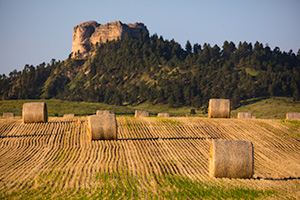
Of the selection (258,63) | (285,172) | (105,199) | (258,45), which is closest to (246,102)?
(258,63)

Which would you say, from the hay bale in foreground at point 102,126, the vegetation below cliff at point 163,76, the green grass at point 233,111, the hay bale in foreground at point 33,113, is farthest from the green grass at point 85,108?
the hay bale in foreground at point 102,126

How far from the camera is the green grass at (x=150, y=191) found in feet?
43.2

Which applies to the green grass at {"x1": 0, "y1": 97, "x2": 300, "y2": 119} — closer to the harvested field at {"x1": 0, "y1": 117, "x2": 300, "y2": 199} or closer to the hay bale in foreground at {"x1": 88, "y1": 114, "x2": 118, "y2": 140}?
the harvested field at {"x1": 0, "y1": 117, "x2": 300, "y2": 199}

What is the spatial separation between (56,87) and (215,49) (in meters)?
66.1

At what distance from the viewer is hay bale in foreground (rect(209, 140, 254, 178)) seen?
16156 mm

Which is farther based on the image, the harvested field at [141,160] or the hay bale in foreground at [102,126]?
the hay bale in foreground at [102,126]

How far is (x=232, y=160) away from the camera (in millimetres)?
16156

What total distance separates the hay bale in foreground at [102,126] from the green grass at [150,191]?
7.72 meters

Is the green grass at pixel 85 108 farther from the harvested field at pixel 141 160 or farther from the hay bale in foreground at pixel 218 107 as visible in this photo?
the harvested field at pixel 141 160

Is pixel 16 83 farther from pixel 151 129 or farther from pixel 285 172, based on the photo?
pixel 285 172

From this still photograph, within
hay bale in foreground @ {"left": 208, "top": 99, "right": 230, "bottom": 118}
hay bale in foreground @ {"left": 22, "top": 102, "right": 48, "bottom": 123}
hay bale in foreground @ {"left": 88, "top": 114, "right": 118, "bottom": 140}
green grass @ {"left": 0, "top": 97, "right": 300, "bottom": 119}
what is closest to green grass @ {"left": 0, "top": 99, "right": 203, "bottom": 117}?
green grass @ {"left": 0, "top": 97, "right": 300, "bottom": 119}

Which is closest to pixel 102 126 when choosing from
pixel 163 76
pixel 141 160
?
pixel 141 160

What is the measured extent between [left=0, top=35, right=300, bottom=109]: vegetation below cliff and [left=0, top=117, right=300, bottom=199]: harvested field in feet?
213

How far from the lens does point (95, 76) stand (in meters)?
154
